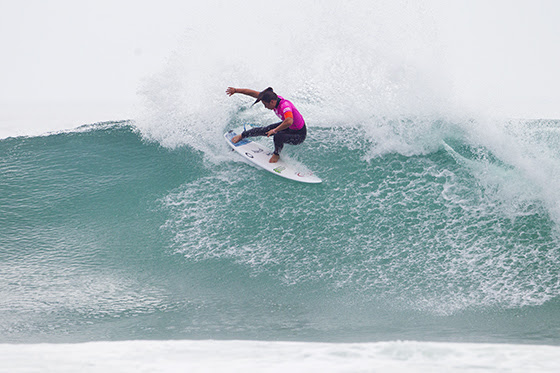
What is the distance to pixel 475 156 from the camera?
787cm

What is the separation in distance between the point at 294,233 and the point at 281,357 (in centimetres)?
233

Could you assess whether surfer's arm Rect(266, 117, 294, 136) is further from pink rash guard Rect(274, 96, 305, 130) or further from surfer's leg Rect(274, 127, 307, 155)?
surfer's leg Rect(274, 127, 307, 155)

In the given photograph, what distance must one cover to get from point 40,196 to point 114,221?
153cm

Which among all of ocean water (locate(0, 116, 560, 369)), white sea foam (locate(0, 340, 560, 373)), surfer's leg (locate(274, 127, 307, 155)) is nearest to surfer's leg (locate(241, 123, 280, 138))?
surfer's leg (locate(274, 127, 307, 155))

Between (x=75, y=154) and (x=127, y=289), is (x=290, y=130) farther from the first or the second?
(x=75, y=154)

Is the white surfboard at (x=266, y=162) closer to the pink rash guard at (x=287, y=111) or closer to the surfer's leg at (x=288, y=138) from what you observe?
the surfer's leg at (x=288, y=138)

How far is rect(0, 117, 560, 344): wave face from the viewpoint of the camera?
5875 millimetres

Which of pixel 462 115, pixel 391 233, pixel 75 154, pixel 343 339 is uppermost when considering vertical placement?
pixel 462 115

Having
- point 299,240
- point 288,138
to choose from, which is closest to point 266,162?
point 288,138

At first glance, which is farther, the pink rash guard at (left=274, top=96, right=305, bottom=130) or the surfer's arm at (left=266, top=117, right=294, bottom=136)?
the pink rash guard at (left=274, top=96, right=305, bottom=130)

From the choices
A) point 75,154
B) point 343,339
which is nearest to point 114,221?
point 75,154

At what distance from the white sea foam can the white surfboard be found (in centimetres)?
303

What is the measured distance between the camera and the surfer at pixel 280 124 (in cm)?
746

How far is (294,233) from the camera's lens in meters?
7.08
